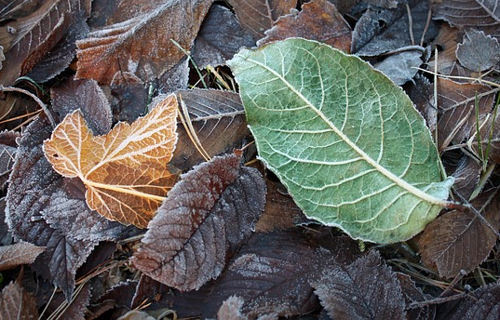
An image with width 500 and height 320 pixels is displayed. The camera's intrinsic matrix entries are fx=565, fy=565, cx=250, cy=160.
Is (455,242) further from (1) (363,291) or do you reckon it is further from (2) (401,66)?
(2) (401,66)

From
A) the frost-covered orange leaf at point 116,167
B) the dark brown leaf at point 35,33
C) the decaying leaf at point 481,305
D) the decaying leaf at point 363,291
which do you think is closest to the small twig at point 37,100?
the dark brown leaf at point 35,33

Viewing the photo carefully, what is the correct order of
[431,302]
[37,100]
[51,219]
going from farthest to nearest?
[37,100] < [51,219] < [431,302]

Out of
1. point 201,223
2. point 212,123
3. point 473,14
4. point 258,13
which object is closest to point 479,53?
point 473,14

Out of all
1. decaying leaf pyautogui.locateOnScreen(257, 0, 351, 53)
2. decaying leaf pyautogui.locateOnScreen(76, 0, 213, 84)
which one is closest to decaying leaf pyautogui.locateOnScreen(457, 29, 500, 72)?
decaying leaf pyautogui.locateOnScreen(257, 0, 351, 53)

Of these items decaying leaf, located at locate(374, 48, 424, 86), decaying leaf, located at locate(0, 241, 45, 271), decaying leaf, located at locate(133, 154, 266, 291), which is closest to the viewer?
decaying leaf, located at locate(133, 154, 266, 291)

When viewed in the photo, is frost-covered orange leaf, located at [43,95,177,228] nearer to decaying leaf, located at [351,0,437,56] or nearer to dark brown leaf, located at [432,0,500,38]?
decaying leaf, located at [351,0,437,56]

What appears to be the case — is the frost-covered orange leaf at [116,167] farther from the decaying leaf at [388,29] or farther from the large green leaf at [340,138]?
the decaying leaf at [388,29]
